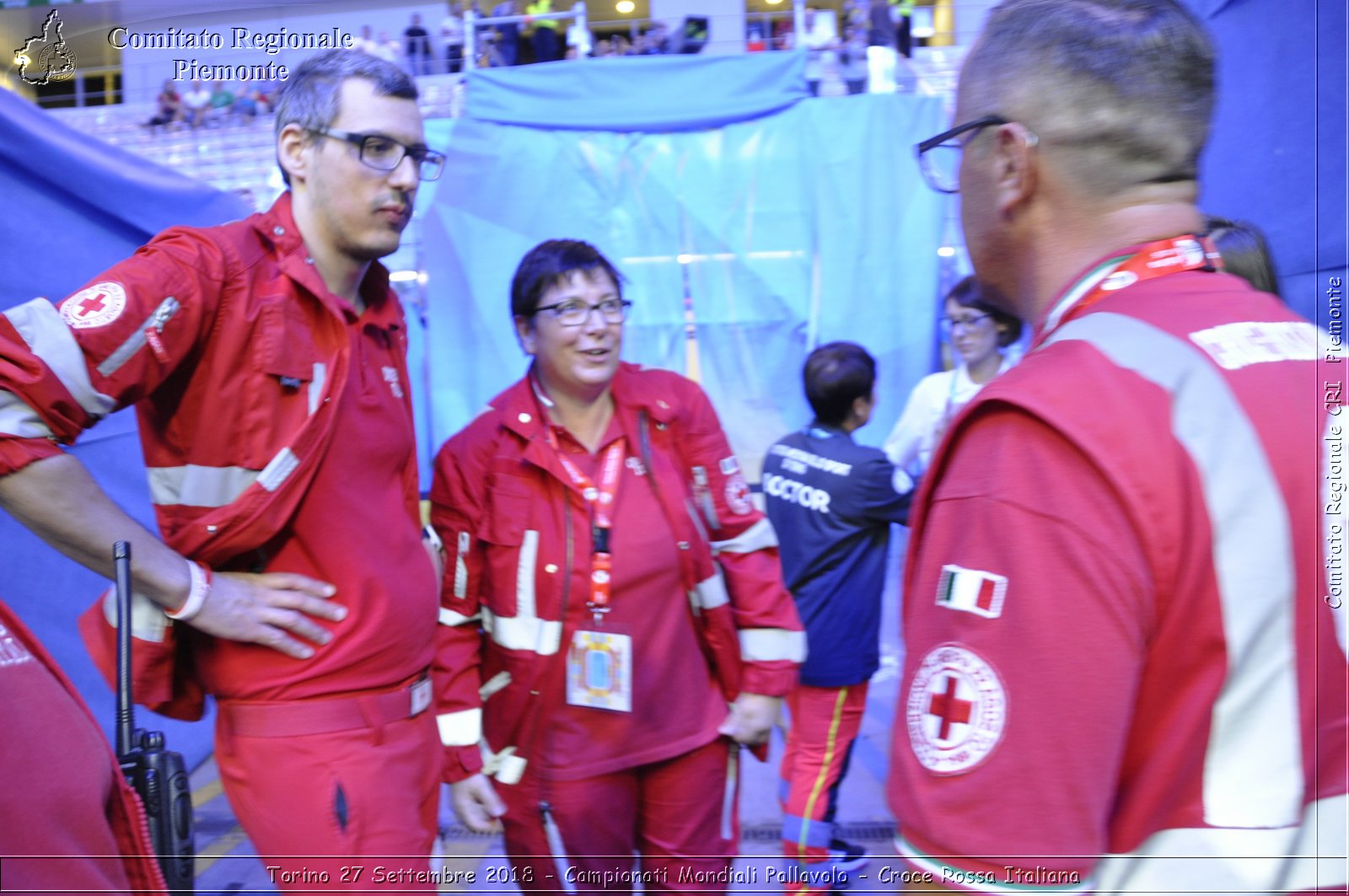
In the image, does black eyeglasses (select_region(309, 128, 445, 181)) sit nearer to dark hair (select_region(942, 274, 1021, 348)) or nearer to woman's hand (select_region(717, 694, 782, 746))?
woman's hand (select_region(717, 694, 782, 746))

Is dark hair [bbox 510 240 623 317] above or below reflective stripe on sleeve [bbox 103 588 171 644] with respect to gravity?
above

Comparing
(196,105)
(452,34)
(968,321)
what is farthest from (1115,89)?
(452,34)

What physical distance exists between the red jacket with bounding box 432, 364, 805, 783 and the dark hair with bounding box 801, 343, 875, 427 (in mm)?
1030

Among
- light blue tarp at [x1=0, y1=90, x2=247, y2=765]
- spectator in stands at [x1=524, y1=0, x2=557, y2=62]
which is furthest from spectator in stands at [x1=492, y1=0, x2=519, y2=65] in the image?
light blue tarp at [x1=0, y1=90, x2=247, y2=765]

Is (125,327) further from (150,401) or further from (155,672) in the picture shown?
(155,672)

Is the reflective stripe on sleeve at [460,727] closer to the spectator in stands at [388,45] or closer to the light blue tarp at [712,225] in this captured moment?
the light blue tarp at [712,225]

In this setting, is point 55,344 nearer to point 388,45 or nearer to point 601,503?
point 601,503

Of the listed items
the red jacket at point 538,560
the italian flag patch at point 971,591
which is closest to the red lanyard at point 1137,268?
the italian flag patch at point 971,591

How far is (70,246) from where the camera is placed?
12.5 feet

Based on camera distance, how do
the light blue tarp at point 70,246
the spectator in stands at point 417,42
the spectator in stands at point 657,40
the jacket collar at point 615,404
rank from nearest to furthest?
the jacket collar at point 615,404
the light blue tarp at point 70,246
the spectator in stands at point 657,40
the spectator in stands at point 417,42

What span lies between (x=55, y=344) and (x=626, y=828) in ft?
6.15

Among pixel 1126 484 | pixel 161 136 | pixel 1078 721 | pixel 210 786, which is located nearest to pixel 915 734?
pixel 1078 721

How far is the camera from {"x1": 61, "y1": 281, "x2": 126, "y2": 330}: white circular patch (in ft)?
5.74

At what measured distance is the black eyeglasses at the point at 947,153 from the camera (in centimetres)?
123
